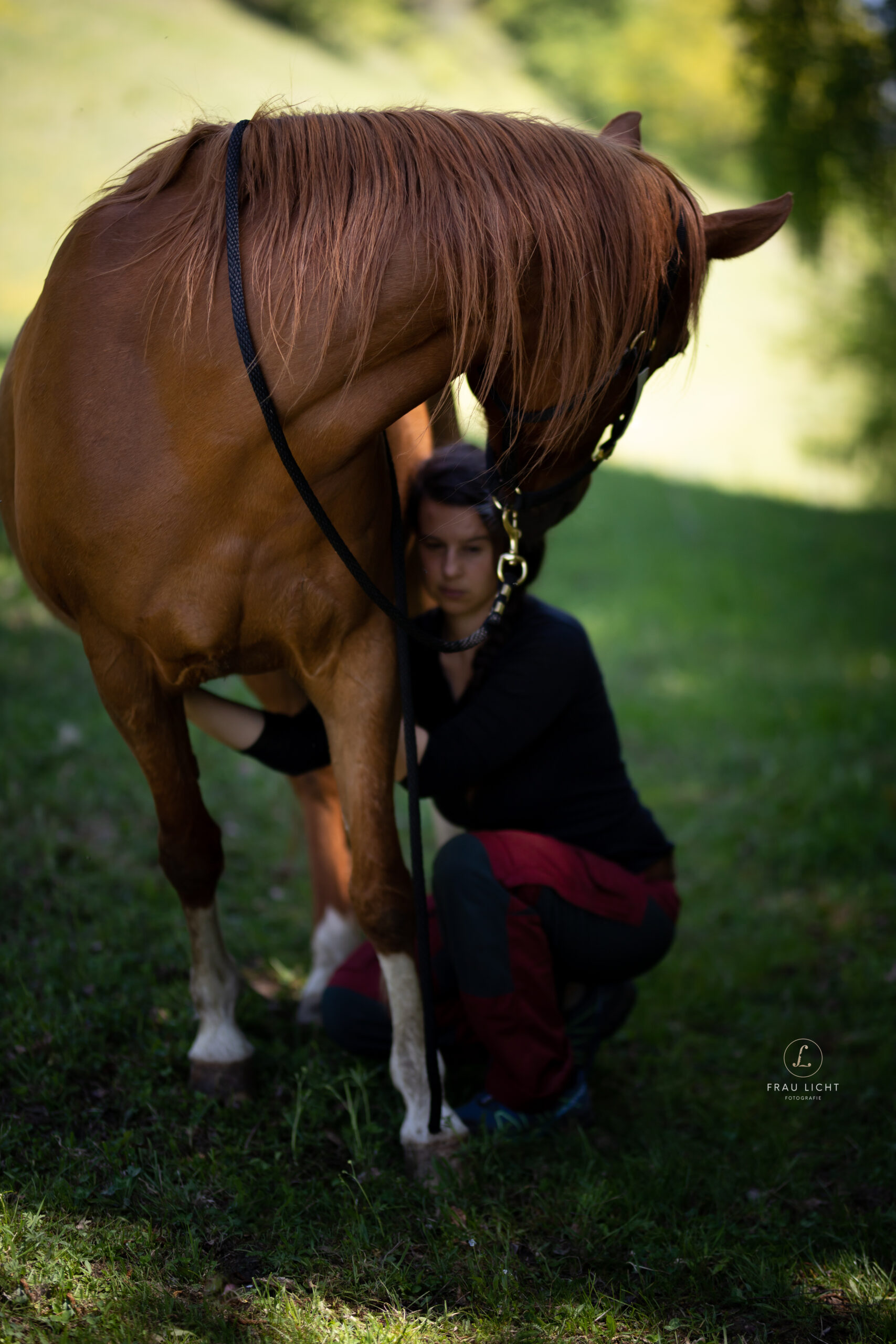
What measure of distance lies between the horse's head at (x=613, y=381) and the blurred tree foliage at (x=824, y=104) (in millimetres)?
3667

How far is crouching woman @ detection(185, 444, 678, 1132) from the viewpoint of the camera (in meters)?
2.22

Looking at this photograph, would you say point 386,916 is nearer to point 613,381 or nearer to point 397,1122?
point 397,1122

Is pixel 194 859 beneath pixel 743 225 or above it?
beneath

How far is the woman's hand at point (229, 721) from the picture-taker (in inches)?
90.0

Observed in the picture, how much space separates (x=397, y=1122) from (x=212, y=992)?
0.52 metres

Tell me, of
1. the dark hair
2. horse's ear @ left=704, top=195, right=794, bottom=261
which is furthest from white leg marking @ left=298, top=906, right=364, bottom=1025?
horse's ear @ left=704, top=195, right=794, bottom=261

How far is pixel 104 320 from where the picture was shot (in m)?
1.72

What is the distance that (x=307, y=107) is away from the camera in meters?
10.3

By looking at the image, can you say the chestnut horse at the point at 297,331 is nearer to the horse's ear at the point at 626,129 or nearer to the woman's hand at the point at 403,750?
the horse's ear at the point at 626,129

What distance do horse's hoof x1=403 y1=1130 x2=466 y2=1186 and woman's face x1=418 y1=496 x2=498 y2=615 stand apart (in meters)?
1.20

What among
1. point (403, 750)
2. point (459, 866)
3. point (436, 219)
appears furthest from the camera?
point (403, 750)

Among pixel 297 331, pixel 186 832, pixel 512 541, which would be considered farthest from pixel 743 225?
pixel 186 832

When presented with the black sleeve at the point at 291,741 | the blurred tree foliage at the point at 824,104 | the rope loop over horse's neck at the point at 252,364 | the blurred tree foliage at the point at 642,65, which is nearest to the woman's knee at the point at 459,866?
the black sleeve at the point at 291,741

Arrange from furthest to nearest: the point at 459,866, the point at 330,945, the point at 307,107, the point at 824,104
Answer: the point at 307,107
the point at 824,104
the point at 330,945
the point at 459,866
